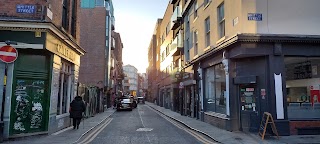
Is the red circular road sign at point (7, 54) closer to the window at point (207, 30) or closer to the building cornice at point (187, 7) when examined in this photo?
the window at point (207, 30)

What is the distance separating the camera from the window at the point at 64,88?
1332cm

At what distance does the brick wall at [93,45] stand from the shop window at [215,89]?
2288 centimetres

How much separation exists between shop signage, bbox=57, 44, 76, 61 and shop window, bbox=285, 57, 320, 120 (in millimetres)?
10541

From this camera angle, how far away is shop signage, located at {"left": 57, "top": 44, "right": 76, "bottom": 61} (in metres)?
12.1

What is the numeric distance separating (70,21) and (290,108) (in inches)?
471

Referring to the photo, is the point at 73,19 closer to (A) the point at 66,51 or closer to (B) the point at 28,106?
(A) the point at 66,51

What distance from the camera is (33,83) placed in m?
11.0

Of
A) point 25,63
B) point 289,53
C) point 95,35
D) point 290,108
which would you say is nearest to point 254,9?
point 289,53

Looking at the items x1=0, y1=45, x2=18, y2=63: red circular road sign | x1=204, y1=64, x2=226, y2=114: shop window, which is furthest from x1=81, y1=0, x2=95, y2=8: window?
x1=0, y1=45, x2=18, y2=63: red circular road sign

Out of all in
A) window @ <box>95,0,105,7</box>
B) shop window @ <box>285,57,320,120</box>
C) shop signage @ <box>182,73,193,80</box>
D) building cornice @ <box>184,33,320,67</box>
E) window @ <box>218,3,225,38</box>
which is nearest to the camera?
building cornice @ <box>184,33,320,67</box>

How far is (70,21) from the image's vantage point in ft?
46.9

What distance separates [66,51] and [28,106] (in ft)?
12.1

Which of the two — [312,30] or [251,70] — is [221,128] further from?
[312,30]

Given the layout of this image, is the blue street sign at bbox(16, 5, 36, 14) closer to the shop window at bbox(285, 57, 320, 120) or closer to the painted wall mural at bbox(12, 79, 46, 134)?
the painted wall mural at bbox(12, 79, 46, 134)
